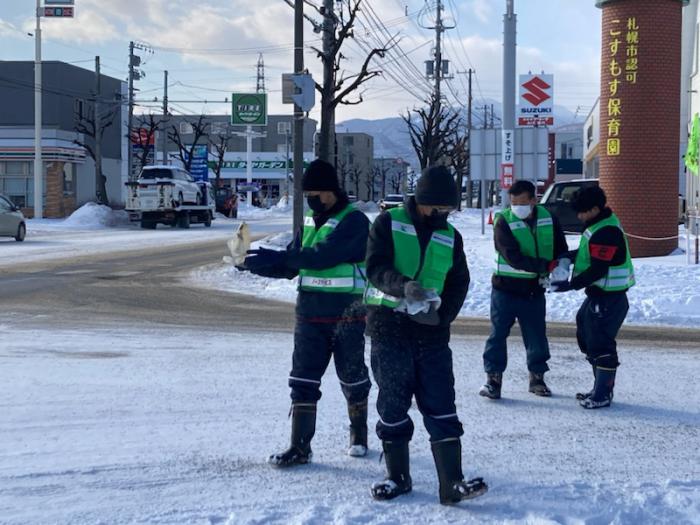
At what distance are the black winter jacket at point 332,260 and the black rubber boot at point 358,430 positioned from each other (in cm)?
58

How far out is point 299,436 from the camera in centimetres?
554

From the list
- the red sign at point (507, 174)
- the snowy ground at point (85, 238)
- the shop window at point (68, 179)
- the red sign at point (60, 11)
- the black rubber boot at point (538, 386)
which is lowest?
the black rubber boot at point (538, 386)

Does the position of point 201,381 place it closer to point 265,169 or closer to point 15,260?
point 15,260

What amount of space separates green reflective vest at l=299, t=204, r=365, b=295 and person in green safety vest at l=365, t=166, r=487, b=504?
564 mm

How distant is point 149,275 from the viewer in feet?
60.7

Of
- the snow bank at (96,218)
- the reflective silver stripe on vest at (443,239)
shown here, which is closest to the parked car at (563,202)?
the reflective silver stripe on vest at (443,239)

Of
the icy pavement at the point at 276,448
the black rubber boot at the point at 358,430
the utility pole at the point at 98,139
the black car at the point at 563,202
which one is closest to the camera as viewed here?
the icy pavement at the point at 276,448

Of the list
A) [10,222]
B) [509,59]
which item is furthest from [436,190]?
[10,222]

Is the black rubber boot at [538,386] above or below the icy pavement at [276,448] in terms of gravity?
above

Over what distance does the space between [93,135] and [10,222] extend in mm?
Result: 27494

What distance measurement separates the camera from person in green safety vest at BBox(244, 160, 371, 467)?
5.49 m

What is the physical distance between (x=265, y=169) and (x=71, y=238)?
77.3m

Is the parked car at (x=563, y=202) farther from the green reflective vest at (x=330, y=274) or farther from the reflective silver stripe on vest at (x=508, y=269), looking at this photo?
the green reflective vest at (x=330, y=274)

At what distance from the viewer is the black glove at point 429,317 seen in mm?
4668
